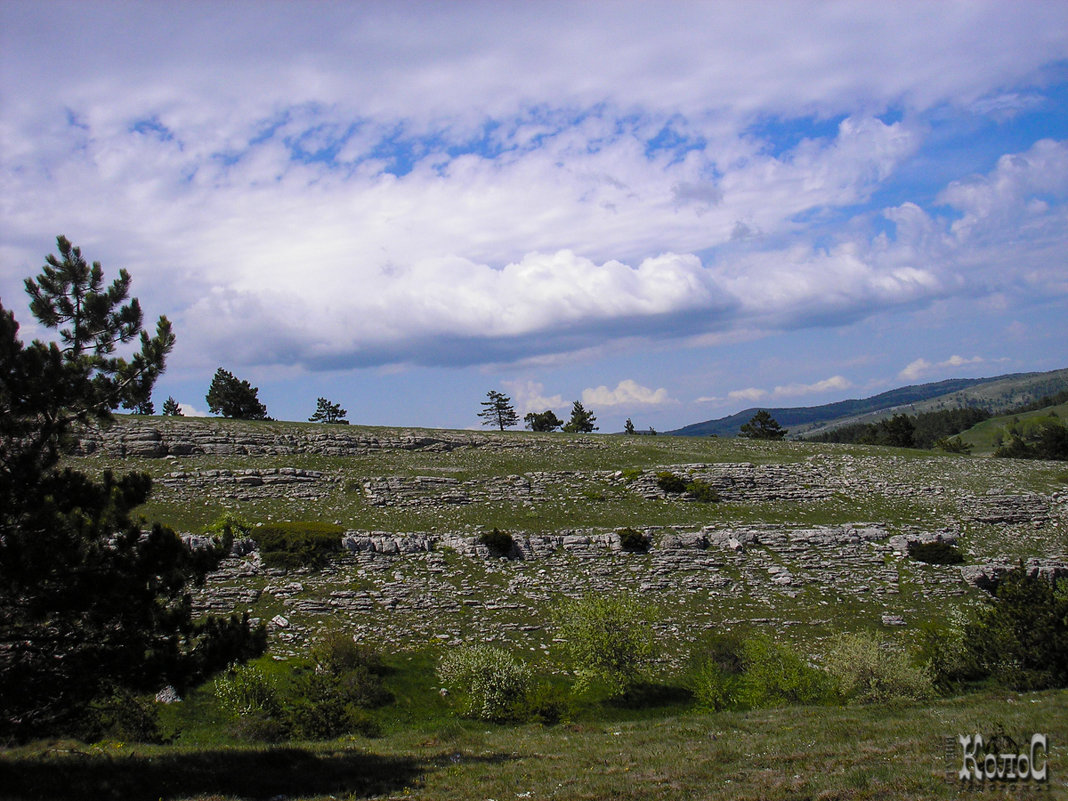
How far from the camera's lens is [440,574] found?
46219 mm

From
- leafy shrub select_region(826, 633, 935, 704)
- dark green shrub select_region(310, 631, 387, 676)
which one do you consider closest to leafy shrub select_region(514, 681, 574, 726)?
dark green shrub select_region(310, 631, 387, 676)

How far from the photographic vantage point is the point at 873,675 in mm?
31078

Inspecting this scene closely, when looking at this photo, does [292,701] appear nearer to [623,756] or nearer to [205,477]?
[623,756]

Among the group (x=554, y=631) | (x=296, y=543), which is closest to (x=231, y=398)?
(x=296, y=543)

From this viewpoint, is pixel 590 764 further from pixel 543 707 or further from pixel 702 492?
pixel 702 492

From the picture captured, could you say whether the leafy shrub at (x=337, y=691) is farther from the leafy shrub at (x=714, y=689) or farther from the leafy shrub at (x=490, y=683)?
the leafy shrub at (x=714, y=689)

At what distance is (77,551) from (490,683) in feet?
73.2

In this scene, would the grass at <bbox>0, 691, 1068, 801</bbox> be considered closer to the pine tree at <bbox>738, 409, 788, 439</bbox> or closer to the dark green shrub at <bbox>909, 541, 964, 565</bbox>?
the dark green shrub at <bbox>909, 541, 964, 565</bbox>

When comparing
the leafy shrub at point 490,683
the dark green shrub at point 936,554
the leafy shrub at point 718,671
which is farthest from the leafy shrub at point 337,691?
the dark green shrub at point 936,554

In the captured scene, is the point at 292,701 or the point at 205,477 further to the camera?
the point at 205,477

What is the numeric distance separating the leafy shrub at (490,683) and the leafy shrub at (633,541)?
65.8 ft

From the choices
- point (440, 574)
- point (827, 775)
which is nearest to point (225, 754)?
point (827, 775)

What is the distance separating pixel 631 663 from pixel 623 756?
60.9ft

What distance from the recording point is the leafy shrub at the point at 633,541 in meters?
51.8
